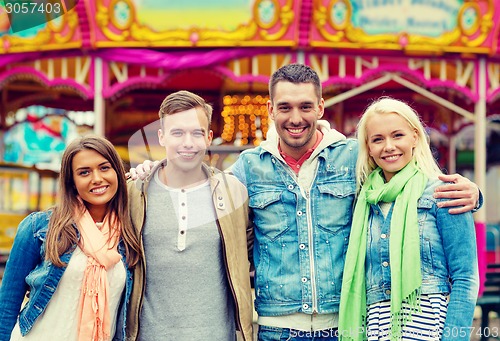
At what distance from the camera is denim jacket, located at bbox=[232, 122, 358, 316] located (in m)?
2.62

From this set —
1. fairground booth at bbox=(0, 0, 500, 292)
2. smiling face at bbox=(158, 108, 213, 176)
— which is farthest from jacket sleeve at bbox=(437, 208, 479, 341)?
fairground booth at bbox=(0, 0, 500, 292)

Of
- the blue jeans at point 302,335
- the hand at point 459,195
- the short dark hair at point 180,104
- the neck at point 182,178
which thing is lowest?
the blue jeans at point 302,335

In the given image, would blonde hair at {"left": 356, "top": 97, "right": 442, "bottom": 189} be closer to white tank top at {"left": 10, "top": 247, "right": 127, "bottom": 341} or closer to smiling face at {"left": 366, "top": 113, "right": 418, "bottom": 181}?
smiling face at {"left": 366, "top": 113, "right": 418, "bottom": 181}

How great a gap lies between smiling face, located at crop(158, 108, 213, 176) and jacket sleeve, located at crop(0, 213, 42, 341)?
0.59 metres

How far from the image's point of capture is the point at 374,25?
7.44 meters

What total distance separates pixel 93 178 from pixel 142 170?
275 millimetres

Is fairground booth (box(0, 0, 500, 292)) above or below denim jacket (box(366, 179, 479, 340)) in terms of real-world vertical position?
above

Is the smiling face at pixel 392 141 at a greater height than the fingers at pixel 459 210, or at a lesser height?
greater

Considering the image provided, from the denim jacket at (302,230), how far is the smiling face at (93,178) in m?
0.59

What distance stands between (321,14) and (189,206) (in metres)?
5.16

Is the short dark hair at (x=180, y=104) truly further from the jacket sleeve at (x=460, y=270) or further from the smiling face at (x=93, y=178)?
the jacket sleeve at (x=460, y=270)

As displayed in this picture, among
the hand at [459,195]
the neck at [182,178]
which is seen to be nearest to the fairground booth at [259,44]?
the neck at [182,178]

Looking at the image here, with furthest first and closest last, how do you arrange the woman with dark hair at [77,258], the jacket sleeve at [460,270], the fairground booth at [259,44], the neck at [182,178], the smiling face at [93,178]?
the fairground booth at [259,44] → the neck at [182,178] → the smiling face at [93,178] → the woman with dark hair at [77,258] → the jacket sleeve at [460,270]

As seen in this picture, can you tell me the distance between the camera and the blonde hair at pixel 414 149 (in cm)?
258
